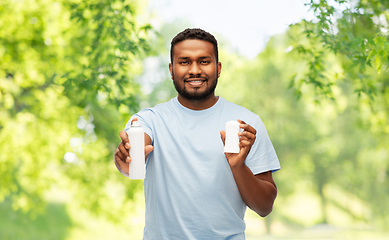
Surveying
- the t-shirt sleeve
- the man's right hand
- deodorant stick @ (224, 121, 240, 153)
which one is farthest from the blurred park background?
the man's right hand

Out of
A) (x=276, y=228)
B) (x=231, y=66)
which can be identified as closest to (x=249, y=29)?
(x=231, y=66)

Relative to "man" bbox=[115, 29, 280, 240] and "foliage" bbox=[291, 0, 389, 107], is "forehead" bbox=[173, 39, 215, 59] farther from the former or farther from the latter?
"foliage" bbox=[291, 0, 389, 107]

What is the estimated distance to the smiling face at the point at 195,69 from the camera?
1.79 m

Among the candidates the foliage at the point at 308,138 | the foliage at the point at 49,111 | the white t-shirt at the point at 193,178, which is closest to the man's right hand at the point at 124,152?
the white t-shirt at the point at 193,178

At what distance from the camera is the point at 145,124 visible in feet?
5.83

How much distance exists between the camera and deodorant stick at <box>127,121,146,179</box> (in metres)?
1.58

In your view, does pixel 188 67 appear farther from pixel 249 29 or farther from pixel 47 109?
pixel 249 29

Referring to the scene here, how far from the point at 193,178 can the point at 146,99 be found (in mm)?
15622

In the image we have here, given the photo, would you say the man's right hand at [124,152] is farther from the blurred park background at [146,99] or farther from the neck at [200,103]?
the blurred park background at [146,99]

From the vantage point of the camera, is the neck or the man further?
the neck

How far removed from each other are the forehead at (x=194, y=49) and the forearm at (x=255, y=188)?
0.59 metres

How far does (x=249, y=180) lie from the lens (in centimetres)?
163

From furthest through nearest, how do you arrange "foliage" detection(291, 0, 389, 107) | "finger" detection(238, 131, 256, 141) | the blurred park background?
the blurred park background → "foliage" detection(291, 0, 389, 107) → "finger" detection(238, 131, 256, 141)

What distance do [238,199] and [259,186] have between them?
129 millimetres
